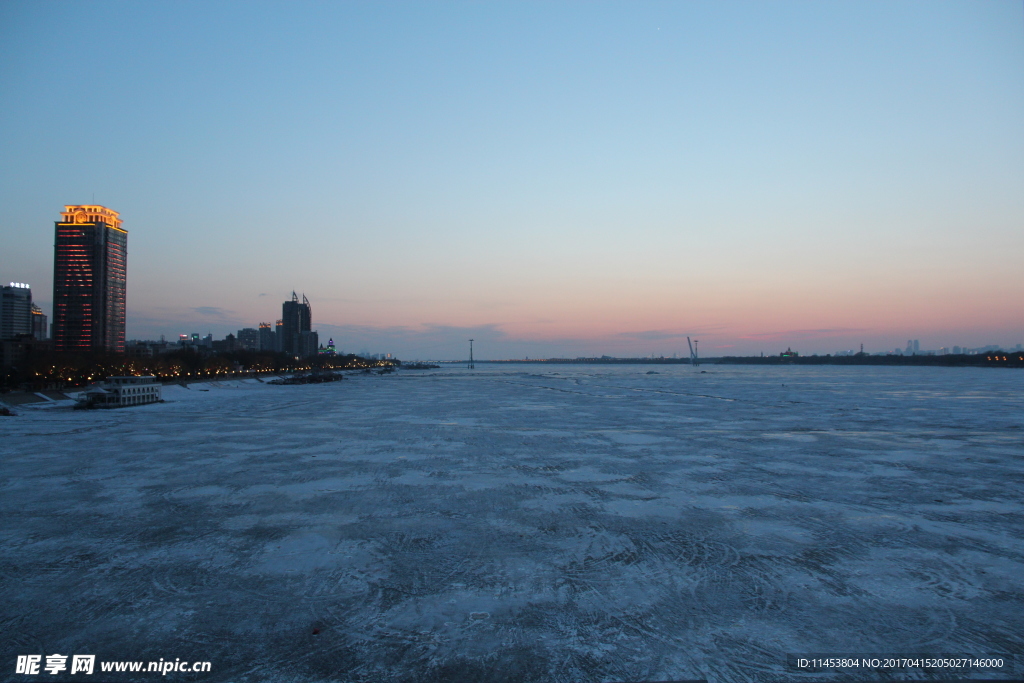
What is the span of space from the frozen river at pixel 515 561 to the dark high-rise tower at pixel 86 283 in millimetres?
143152

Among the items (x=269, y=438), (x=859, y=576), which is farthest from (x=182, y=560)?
(x=269, y=438)

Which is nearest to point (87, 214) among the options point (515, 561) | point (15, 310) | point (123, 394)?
point (15, 310)

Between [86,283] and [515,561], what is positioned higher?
[86,283]

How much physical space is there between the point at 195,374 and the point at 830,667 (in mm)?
86150

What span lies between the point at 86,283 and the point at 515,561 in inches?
6281

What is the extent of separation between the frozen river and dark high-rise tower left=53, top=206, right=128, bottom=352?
14315 cm

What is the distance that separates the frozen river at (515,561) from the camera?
4.46 metres

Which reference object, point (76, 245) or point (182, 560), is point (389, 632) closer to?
point (182, 560)

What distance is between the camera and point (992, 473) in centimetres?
1125

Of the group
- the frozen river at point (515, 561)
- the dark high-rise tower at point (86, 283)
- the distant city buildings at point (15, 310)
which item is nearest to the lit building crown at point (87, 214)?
the dark high-rise tower at point (86, 283)

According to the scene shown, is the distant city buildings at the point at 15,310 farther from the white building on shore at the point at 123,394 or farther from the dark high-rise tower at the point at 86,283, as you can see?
the white building on shore at the point at 123,394

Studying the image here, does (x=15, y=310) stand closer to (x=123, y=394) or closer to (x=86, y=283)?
(x=86, y=283)

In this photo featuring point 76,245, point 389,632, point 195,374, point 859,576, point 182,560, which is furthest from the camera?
point 76,245

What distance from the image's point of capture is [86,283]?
418 feet
